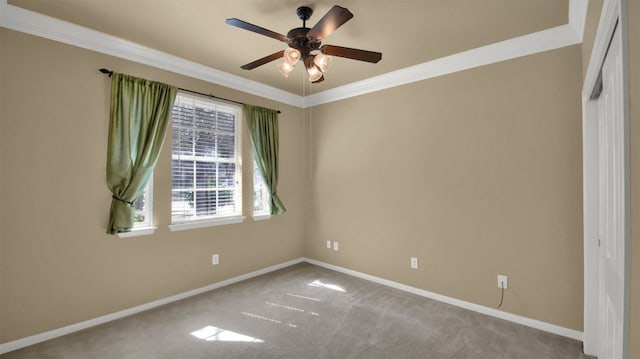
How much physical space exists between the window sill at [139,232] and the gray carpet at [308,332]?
2.66 ft

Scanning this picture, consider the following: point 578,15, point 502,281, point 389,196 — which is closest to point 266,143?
point 389,196

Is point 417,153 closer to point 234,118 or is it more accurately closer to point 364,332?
point 364,332

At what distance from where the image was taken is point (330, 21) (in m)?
1.93

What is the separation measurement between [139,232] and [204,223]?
0.73 metres

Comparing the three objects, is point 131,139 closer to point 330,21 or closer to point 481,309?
point 330,21

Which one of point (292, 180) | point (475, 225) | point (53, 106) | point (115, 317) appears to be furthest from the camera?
point (292, 180)

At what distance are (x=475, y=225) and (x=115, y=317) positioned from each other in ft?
12.4

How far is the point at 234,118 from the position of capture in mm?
4035

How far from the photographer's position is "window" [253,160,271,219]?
4.31 meters

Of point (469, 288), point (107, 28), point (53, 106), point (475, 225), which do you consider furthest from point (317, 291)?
point (107, 28)

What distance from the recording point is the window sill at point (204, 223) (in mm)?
3374

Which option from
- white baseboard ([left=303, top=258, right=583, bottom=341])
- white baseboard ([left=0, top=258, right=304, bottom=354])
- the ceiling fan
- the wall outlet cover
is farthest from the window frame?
the wall outlet cover

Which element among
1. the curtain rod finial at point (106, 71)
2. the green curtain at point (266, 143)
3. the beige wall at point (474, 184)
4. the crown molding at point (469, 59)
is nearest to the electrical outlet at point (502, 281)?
the beige wall at point (474, 184)

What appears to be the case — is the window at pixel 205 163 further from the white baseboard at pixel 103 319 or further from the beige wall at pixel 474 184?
the beige wall at pixel 474 184
